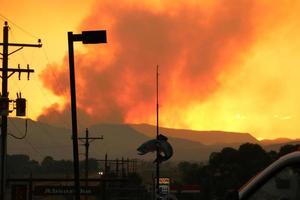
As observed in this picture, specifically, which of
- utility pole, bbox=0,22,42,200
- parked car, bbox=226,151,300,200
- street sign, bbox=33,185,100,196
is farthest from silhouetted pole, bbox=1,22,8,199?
parked car, bbox=226,151,300,200

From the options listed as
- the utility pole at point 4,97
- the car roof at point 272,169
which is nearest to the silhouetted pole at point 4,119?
the utility pole at point 4,97

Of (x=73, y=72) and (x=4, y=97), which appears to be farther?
(x=4, y=97)

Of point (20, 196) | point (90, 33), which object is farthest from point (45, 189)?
point (90, 33)

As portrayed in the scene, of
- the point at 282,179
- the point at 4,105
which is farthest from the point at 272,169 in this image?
the point at 4,105

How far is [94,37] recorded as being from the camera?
12953mm

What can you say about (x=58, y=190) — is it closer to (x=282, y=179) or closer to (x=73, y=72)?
(x=73, y=72)

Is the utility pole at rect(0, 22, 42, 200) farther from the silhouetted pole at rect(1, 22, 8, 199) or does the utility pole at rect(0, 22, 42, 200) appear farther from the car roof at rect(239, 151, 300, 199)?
the car roof at rect(239, 151, 300, 199)

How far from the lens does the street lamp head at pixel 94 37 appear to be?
1276cm

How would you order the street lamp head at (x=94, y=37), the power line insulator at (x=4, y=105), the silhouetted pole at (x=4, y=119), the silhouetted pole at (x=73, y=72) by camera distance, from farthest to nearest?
the power line insulator at (x=4, y=105), the silhouetted pole at (x=4, y=119), the silhouetted pole at (x=73, y=72), the street lamp head at (x=94, y=37)

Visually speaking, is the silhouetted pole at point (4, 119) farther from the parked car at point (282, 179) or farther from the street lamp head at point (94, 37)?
the parked car at point (282, 179)

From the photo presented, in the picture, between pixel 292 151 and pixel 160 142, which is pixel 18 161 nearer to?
pixel 160 142

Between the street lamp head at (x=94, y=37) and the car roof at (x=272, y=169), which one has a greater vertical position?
the street lamp head at (x=94, y=37)

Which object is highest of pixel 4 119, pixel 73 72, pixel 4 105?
pixel 4 105

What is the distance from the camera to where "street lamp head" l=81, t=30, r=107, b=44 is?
12.8 m
